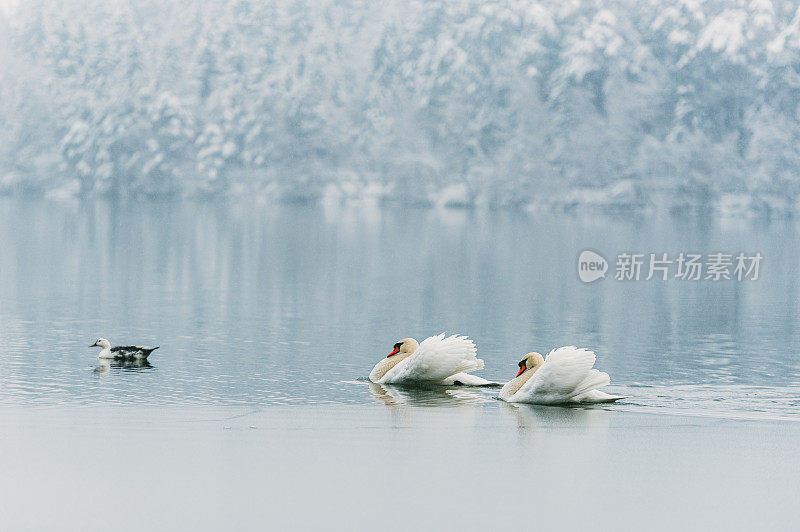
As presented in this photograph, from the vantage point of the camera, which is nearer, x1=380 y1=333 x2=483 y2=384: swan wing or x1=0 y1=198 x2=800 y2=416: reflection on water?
x1=380 y1=333 x2=483 y2=384: swan wing

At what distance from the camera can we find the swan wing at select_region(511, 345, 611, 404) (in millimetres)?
14812

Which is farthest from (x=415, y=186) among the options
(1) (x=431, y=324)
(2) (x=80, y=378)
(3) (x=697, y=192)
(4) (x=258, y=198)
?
(2) (x=80, y=378)

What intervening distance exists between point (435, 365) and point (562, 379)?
1.90 m

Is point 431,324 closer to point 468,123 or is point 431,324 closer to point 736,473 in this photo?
point 736,473

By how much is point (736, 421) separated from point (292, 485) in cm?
538

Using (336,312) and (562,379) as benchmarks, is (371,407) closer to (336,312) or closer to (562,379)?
(562,379)

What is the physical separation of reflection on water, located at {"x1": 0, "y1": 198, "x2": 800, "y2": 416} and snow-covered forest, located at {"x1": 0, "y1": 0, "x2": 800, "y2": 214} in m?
41.3

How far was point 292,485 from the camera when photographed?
11.2 metres


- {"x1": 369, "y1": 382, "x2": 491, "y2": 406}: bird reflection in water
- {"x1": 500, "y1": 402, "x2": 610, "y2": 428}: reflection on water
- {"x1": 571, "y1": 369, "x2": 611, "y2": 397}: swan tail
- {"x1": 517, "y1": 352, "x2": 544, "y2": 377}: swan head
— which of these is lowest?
{"x1": 500, "y1": 402, "x2": 610, "y2": 428}: reflection on water

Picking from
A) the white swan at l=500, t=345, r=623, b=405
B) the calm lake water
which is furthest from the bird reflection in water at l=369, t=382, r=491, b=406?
the white swan at l=500, t=345, r=623, b=405

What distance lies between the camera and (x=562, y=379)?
14883mm

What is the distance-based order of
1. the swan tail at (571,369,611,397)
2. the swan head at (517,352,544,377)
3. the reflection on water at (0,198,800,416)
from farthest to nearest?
the reflection on water at (0,198,800,416) < the swan head at (517,352,544,377) < the swan tail at (571,369,611,397)

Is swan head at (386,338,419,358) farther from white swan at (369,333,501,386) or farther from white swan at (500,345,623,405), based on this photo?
white swan at (500,345,623,405)

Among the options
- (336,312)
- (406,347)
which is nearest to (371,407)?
(406,347)
